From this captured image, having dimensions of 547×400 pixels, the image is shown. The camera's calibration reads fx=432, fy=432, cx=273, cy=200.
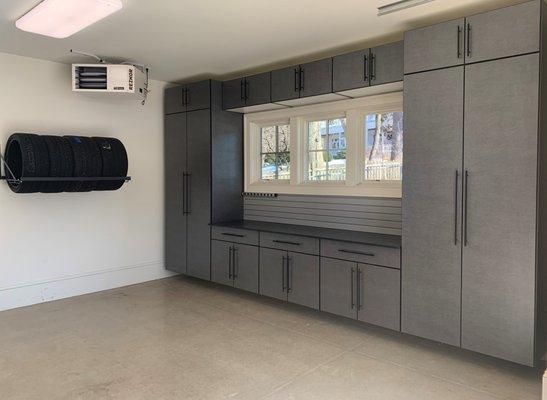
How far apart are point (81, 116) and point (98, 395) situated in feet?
10.8

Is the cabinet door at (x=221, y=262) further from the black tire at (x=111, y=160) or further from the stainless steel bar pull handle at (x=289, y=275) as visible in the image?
the black tire at (x=111, y=160)

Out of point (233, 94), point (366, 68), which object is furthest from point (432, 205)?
point (233, 94)

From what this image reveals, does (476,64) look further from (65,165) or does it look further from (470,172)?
(65,165)

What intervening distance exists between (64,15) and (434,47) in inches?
110

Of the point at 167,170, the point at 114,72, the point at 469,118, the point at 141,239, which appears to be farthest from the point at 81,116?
the point at 469,118

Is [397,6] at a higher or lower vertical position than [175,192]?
higher

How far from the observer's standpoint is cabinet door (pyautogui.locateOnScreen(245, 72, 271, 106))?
473 centimetres

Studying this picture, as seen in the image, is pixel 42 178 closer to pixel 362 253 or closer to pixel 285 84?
pixel 285 84

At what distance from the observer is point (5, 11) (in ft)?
10.8

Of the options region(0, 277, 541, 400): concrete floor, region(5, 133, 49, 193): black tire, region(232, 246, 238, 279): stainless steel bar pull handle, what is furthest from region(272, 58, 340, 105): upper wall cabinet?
region(5, 133, 49, 193): black tire

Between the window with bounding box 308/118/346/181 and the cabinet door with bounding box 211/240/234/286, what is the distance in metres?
1.29

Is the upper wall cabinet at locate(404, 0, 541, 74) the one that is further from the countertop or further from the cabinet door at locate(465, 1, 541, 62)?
the countertop

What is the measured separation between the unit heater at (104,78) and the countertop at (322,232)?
1840 millimetres

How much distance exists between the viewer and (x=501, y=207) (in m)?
3.01
